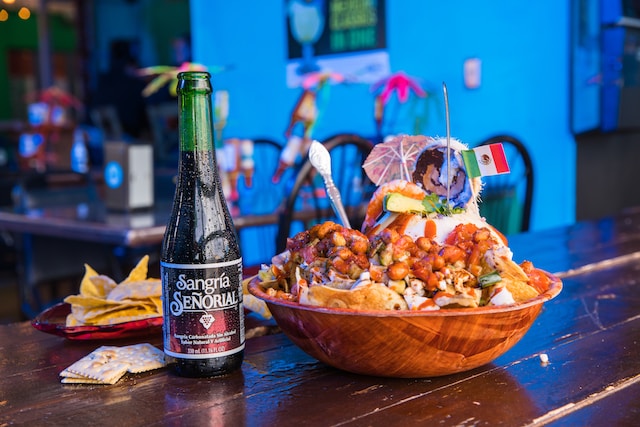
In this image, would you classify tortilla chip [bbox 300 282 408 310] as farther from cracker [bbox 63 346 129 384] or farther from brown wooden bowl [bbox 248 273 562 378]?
cracker [bbox 63 346 129 384]

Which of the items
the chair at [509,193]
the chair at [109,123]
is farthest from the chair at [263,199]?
the chair at [109,123]

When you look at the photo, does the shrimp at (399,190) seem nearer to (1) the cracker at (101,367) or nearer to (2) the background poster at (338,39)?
(1) the cracker at (101,367)

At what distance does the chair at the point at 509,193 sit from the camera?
7.53 ft

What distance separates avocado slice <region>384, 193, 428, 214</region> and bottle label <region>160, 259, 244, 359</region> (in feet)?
0.64

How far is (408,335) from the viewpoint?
0.77m

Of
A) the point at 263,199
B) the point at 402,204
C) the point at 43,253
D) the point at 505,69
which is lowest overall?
the point at 43,253

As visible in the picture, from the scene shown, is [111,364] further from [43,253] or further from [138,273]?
[43,253]

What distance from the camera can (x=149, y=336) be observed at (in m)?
1.05

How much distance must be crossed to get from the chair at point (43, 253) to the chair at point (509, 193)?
150 cm

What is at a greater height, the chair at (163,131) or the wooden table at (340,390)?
the chair at (163,131)

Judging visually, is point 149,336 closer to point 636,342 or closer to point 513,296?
point 513,296

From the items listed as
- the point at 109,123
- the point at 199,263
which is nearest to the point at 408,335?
the point at 199,263

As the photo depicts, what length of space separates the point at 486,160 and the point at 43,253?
2.65m

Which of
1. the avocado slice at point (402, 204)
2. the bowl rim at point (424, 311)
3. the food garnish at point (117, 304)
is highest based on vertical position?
the avocado slice at point (402, 204)
